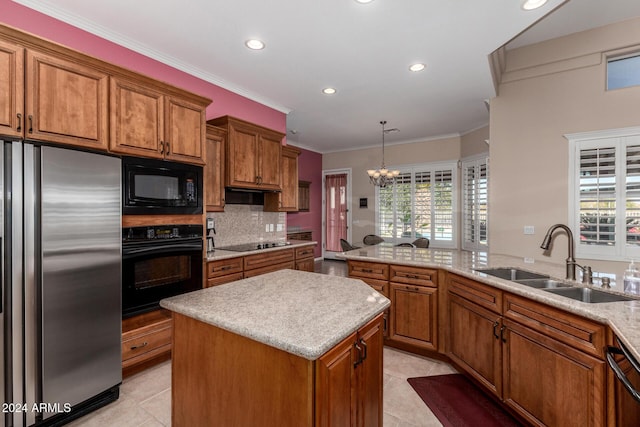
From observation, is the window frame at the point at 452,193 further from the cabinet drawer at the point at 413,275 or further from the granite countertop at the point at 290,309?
the granite countertop at the point at 290,309

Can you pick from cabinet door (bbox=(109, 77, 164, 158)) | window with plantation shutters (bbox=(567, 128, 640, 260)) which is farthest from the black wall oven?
window with plantation shutters (bbox=(567, 128, 640, 260))

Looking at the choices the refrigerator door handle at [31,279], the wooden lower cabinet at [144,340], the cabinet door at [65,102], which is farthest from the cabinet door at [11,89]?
the wooden lower cabinet at [144,340]

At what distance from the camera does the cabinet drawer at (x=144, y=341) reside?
2359mm

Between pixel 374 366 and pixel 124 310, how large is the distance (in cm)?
196

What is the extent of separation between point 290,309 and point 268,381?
1.07ft

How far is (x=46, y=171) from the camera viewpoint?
1822 millimetres

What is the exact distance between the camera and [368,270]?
310 cm

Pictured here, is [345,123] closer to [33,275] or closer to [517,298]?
Answer: [517,298]

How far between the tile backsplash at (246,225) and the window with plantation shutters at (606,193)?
3.86 meters

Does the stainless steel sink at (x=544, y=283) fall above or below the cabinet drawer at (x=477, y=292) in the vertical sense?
above

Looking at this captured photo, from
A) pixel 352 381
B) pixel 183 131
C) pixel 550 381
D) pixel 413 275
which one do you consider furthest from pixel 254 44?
pixel 550 381

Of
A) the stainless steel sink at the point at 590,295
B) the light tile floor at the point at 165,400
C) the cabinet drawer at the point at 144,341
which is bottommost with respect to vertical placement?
the light tile floor at the point at 165,400

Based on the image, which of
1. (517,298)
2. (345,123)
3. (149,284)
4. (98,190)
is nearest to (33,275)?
(98,190)

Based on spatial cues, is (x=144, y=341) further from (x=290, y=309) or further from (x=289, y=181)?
(x=289, y=181)
